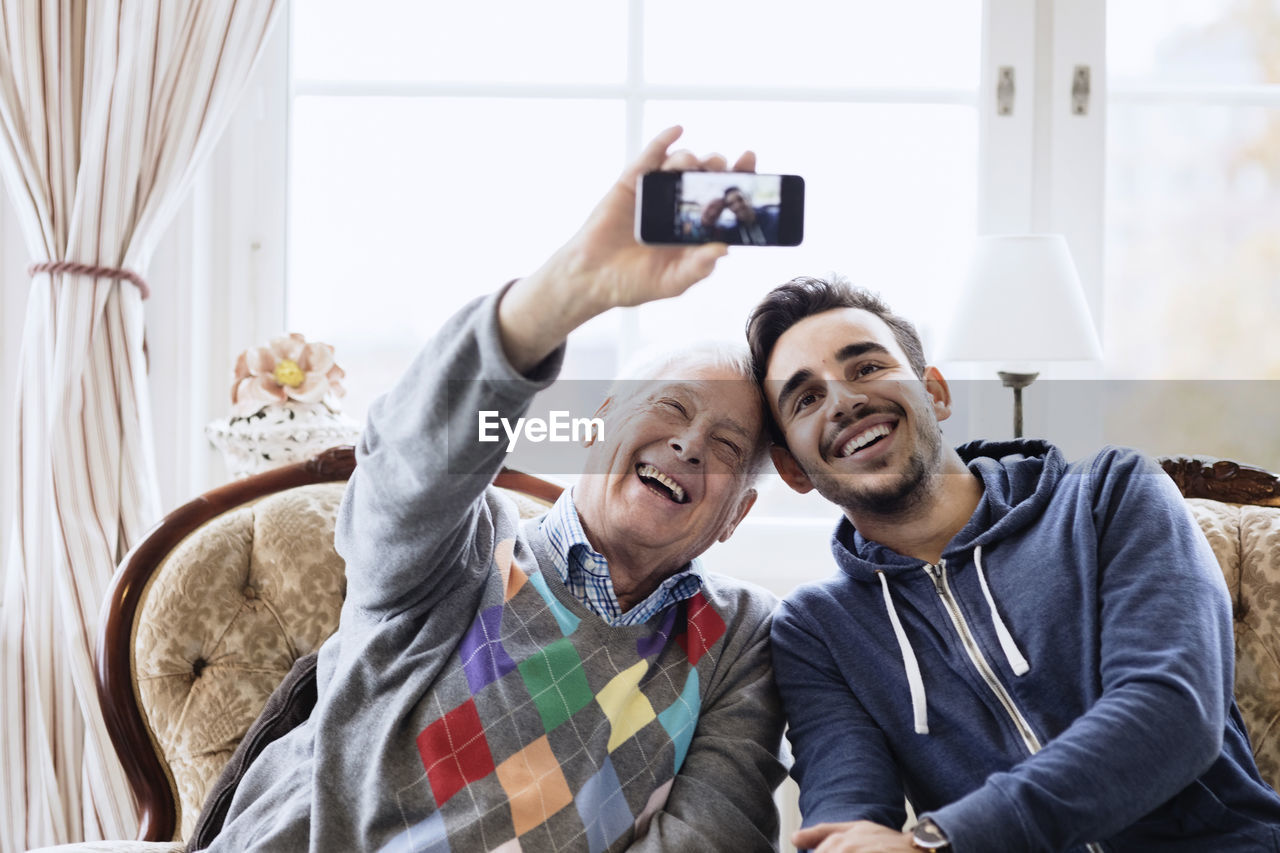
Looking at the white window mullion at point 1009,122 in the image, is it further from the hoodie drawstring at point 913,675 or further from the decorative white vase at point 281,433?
the decorative white vase at point 281,433

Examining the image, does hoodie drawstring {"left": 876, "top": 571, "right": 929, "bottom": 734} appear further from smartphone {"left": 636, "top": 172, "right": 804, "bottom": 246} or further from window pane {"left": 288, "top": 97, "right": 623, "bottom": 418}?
window pane {"left": 288, "top": 97, "right": 623, "bottom": 418}

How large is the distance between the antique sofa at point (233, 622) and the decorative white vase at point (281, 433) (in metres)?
0.24

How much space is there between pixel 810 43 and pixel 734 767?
1789mm

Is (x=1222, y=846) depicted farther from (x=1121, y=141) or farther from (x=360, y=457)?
(x=1121, y=141)

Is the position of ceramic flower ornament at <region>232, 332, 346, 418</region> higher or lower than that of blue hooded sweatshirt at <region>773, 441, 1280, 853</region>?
higher

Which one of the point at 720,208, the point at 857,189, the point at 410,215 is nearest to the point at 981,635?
the point at 720,208

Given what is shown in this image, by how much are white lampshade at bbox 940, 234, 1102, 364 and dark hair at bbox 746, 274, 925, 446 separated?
2.05 feet

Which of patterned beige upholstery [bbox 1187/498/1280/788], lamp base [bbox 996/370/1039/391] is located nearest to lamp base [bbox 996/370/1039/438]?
lamp base [bbox 996/370/1039/391]

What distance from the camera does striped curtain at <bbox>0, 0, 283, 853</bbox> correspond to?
6.91 feet

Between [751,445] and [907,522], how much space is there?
8.7 inches

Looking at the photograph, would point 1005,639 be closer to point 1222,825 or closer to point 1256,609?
point 1222,825

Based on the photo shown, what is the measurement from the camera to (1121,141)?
238cm

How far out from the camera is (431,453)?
99cm

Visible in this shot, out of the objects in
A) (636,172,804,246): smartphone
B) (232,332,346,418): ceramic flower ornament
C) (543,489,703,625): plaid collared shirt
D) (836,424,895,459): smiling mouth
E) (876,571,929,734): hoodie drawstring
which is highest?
(636,172,804,246): smartphone
